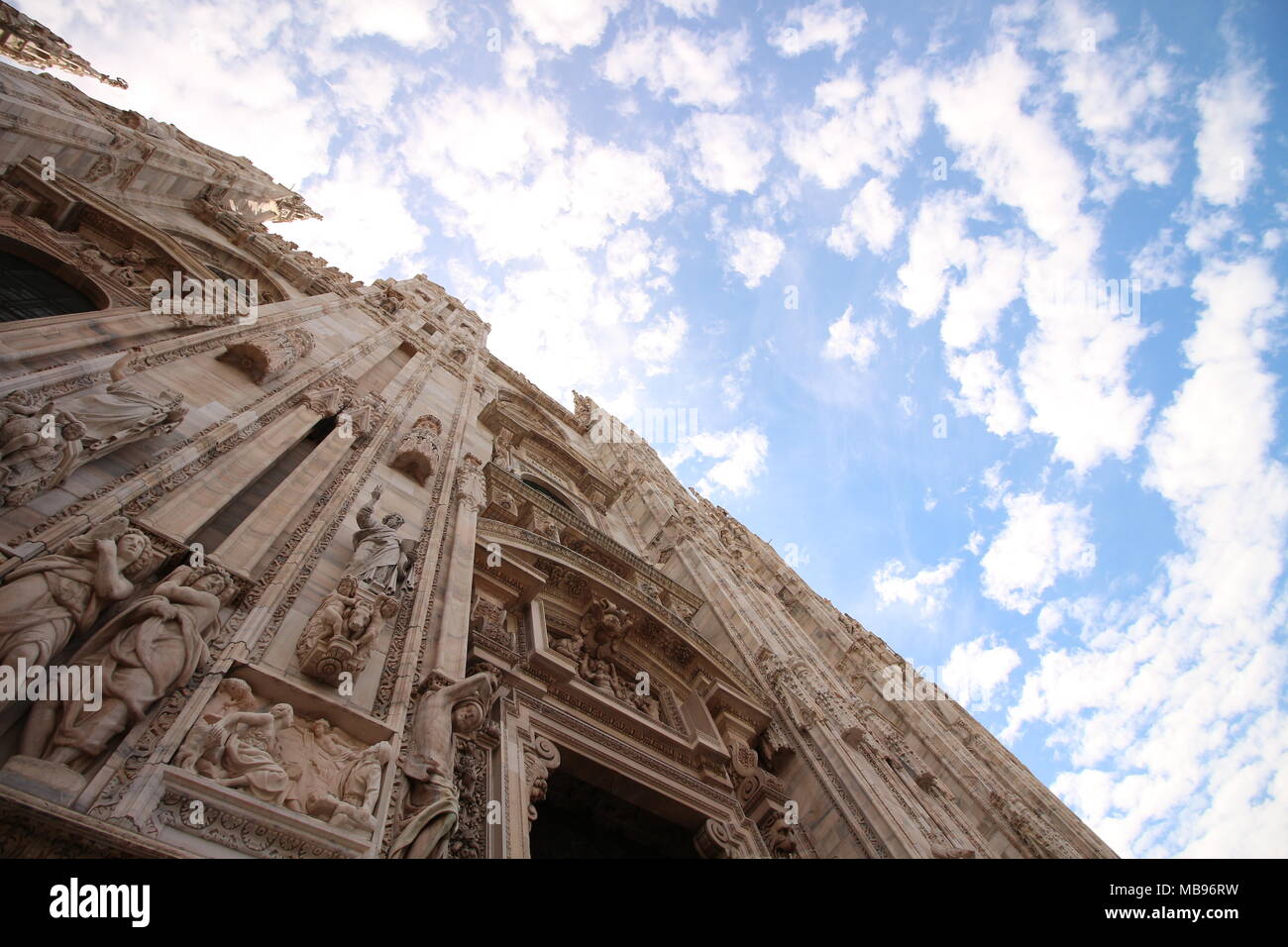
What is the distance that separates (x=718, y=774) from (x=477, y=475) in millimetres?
5476

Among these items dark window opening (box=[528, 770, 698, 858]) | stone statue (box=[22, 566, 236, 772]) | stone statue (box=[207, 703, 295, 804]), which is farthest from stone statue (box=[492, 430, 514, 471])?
stone statue (box=[207, 703, 295, 804])

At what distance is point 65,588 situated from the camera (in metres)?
3.92

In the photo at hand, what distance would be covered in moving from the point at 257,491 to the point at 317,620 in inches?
104

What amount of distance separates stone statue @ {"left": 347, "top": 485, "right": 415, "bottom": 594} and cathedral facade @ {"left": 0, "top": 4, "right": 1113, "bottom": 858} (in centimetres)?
4

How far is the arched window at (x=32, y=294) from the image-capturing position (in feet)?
29.6

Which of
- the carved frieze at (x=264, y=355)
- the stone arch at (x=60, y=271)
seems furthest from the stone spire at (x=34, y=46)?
the carved frieze at (x=264, y=355)

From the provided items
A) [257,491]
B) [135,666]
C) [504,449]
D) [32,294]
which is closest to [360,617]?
[135,666]

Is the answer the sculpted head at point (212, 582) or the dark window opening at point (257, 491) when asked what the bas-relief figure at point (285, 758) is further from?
the dark window opening at point (257, 491)

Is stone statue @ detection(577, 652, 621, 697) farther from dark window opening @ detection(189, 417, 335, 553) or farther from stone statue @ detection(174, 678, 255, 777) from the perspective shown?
stone statue @ detection(174, 678, 255, 777)

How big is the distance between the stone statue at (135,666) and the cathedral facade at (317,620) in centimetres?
2

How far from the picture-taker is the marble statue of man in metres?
4.22
